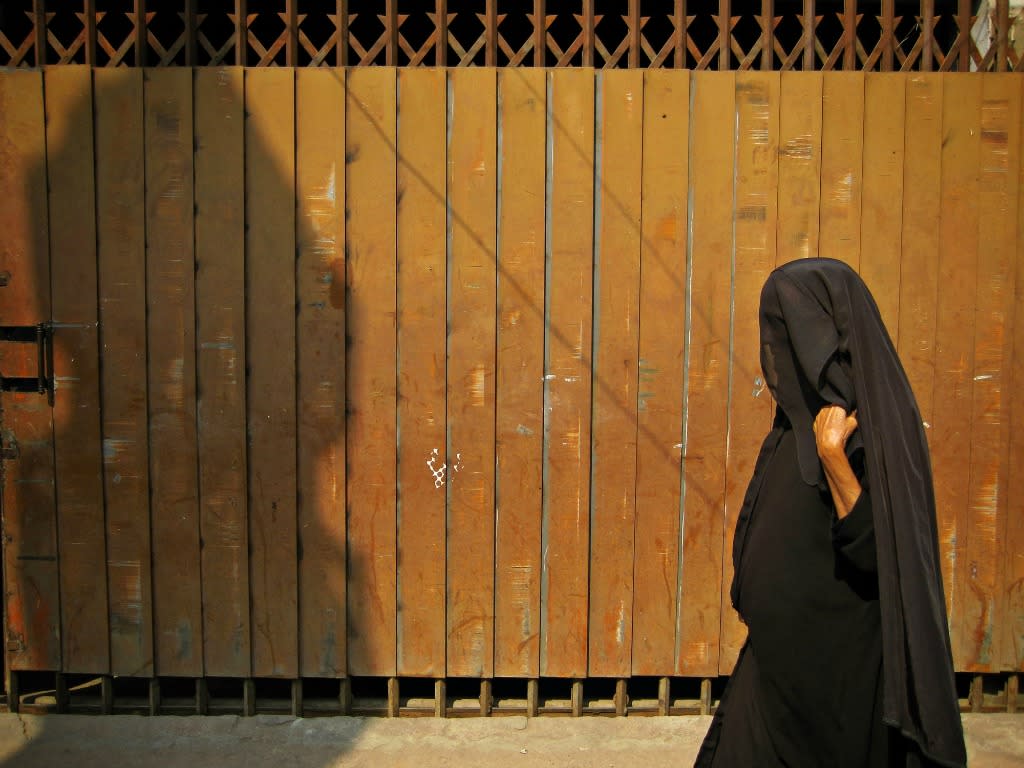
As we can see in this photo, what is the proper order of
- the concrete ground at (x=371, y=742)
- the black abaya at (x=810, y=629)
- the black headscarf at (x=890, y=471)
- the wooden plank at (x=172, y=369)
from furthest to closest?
the wooden plank at (x=172, y=369)
the concrete ground at (x=371, y=742)
the black abaya at (x=810, y=629)
the black headscarf at (x=890, y=471)

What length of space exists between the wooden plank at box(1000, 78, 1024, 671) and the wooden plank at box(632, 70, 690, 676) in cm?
132

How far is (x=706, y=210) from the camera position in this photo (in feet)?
11.3

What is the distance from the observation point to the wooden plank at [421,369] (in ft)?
11.2

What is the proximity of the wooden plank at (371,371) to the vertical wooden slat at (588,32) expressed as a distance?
0.75 metres

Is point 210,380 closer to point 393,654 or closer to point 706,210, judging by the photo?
point 393,654

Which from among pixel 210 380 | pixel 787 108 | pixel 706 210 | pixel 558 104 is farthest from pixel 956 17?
pixel 210 380

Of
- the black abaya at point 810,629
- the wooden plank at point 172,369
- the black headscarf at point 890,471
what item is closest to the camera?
the black headscarf at point 890,471

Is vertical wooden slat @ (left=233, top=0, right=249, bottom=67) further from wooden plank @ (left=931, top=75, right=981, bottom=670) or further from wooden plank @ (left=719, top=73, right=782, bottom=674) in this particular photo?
wooden plank @ (left=931, top=75, right=981, bottom=670)

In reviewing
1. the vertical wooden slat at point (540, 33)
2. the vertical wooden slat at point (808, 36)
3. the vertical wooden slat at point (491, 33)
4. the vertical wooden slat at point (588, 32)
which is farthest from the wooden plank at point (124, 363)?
the vertical wooden slat at point (808, 36)

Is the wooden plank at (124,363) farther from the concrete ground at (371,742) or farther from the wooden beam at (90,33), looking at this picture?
the concrete ground at (371,742)

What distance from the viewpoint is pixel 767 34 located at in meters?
3.46

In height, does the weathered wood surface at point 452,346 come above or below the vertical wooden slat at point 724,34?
below

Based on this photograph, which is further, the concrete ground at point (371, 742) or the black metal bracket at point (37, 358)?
the black metal bracket at point (37, 358)

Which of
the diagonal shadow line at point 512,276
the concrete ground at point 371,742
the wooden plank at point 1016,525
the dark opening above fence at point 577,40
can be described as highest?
the dark opening above fence at point 577,40
